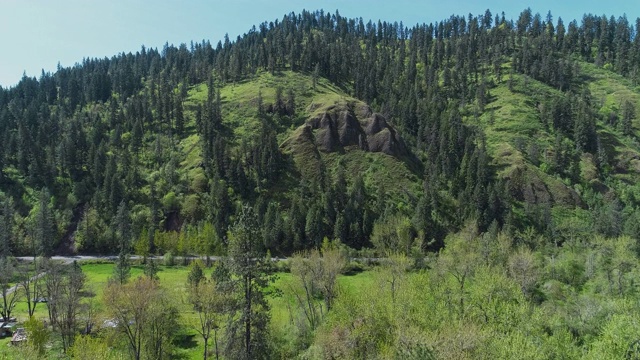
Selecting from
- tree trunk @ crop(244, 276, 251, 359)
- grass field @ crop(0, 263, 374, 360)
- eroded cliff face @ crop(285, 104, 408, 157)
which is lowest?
grass field @ crop(0, 263, 374, 360)

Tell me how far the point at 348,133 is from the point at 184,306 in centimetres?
10802

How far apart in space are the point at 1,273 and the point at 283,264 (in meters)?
56.3

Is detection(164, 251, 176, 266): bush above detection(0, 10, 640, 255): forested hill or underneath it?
underneath

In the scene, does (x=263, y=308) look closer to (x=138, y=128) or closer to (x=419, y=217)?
(x=419, y=217)

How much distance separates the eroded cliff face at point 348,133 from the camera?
154125 mm

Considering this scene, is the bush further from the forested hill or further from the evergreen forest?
the forested hill

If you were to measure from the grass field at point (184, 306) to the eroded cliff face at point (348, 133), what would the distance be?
6488 centimetres

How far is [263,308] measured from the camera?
40.6 meters

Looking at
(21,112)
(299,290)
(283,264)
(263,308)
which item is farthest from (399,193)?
(21,112)

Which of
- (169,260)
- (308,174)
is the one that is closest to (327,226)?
(308,174)

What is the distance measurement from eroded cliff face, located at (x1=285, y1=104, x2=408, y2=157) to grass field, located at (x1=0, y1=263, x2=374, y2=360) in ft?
213

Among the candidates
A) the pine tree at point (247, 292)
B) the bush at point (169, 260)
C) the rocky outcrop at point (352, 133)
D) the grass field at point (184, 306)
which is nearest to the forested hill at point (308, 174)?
the rocky outcrop at point (352, 133)

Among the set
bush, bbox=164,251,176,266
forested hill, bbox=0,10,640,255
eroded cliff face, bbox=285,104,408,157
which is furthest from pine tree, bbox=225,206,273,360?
eroded cliff face, bbox=285,104,408,157

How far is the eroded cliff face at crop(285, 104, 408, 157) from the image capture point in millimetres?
154125
